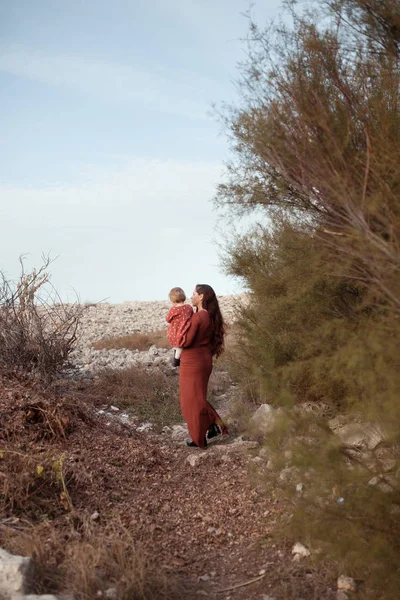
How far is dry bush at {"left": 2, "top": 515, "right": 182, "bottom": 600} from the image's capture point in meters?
4.31

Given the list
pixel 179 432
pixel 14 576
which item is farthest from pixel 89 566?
pixel 179 432

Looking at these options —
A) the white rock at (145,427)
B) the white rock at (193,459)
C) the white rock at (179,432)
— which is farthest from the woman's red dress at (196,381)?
the white rock at (145,427)

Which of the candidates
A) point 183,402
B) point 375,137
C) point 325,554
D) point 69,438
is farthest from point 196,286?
point 325,554

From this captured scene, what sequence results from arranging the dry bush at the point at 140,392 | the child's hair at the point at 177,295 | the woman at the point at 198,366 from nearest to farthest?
the child's hair at the point at 177,295
the woman at the point at 198,366
the dry bush at the point at 140,392

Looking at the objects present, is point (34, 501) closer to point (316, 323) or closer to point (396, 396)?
point (396, 396)

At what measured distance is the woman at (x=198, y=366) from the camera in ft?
27.1

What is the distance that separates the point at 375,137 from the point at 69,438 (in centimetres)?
463

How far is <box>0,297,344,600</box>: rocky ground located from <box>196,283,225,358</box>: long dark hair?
1255 millimetres

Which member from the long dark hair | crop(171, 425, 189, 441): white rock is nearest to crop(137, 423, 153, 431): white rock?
crop(171, 425, 189, 441): white rock

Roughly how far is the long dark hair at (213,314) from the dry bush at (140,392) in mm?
1880

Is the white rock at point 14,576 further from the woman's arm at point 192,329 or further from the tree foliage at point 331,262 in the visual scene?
the woman's arm at point 192,329

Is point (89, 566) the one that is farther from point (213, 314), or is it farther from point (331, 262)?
point (213, 314)

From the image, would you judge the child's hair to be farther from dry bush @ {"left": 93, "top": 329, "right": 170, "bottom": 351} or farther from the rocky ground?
dry bush @ {"left": 93, "top": 329, "right": 170, "bottom": 351}

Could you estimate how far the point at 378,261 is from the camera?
163 inches
